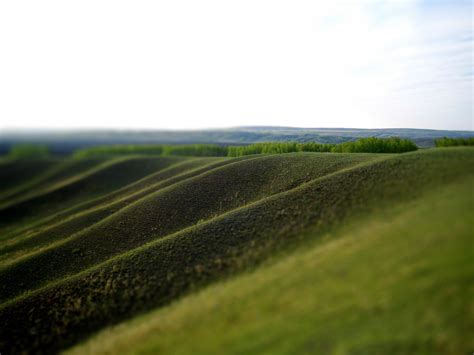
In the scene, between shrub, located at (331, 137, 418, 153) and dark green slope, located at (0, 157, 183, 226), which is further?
dark green slope, located at (0, 157, 183, 226)

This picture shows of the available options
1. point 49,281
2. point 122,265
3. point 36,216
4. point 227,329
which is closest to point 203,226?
point 122,265

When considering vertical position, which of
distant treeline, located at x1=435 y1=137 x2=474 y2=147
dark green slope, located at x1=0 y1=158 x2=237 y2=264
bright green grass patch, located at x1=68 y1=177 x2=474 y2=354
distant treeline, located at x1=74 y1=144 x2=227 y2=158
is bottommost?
dark green slope, located at x1=0 y1=158 x2=237 y2=264

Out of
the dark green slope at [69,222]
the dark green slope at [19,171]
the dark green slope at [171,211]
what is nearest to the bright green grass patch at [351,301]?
the dark green slope at [171,211]

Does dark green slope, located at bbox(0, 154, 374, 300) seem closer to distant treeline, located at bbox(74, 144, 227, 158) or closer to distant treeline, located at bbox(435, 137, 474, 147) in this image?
distant treeline, located at bbox(435, 137, 474, 147)

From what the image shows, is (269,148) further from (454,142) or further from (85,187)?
(85,187)

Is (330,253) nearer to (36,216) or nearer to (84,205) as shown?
(84,205)

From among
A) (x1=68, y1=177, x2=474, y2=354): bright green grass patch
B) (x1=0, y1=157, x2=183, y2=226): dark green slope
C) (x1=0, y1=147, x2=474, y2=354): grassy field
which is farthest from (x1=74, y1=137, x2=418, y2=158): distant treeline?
(x1=68, y1=177, x2=474, y2=354): bright green grass patch
